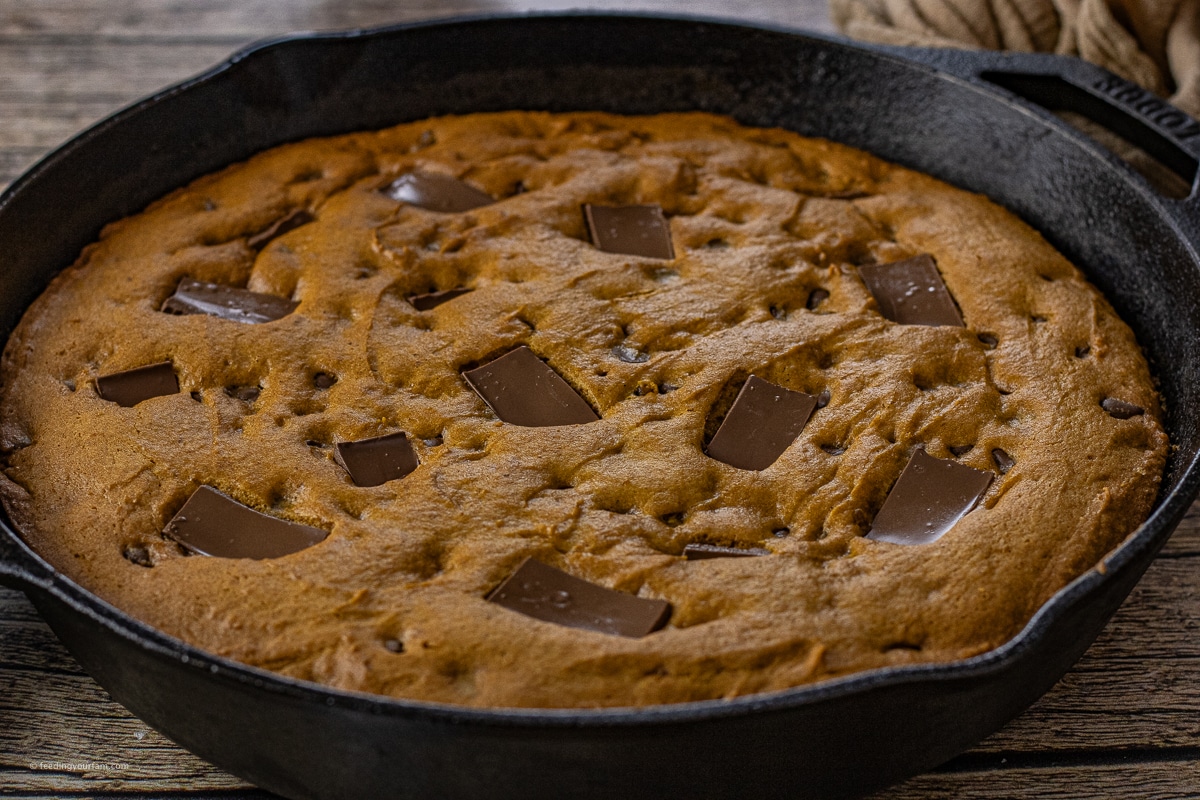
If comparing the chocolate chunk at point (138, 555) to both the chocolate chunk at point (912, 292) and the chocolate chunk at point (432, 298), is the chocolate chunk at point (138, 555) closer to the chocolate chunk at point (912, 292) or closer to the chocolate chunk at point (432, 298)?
the chocolate chunk at point (432, 298)

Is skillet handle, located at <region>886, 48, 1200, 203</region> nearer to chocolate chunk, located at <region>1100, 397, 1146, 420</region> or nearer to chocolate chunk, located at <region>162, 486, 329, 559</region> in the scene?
chocolate chunk, located at <region>1100, 397, 1146, 420</region>

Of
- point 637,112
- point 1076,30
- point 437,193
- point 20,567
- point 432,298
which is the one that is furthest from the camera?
point 1076,30

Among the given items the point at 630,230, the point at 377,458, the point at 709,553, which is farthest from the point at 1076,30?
the point at 377,458

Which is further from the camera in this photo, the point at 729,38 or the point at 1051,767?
the point at 729,38

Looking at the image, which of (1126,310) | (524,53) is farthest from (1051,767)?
(524,53)

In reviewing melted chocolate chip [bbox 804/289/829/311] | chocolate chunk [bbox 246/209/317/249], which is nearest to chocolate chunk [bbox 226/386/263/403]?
chocolate chunk [bbox 246/209/317/249]

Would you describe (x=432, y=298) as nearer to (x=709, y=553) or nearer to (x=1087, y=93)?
(x=709, y=553)

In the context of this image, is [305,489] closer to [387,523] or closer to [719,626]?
[387,523]
